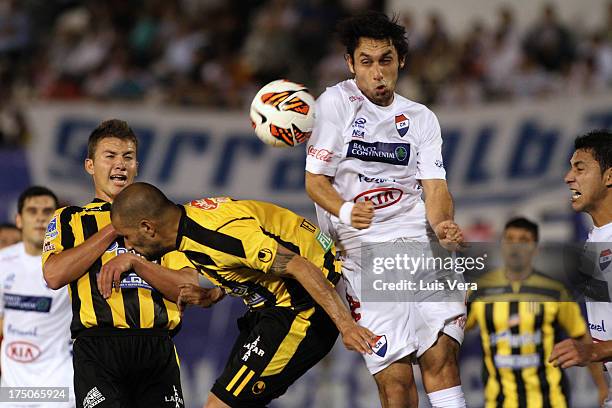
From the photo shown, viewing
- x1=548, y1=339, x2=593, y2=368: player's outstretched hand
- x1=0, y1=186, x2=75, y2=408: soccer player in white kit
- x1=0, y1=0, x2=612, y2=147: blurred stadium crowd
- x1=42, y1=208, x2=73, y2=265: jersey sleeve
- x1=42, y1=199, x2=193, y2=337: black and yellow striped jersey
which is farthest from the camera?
x1=0, y1=0, x2=612, y2=147: blurred stadium crowd

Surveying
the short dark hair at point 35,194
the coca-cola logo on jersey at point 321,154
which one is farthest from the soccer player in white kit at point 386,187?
the short dark hair at point 35,194

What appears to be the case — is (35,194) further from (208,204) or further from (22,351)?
(208,204)

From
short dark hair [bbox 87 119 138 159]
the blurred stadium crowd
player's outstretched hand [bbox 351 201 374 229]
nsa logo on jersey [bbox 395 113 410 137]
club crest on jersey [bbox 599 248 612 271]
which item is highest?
the blurred stadium crowd

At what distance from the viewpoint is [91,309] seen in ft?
23.4

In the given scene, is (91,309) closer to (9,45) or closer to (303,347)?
(303,347)

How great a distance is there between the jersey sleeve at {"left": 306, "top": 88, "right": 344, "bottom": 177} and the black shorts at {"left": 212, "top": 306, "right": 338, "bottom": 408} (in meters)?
1.02

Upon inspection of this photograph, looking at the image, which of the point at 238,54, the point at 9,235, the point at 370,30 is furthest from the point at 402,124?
the point at 238,54

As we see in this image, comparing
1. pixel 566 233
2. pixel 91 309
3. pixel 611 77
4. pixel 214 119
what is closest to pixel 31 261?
pixel 91 309

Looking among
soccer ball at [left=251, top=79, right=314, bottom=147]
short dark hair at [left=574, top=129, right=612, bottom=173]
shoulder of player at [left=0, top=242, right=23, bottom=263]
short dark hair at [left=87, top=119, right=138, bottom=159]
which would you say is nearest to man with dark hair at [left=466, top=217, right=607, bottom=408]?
short dark hair at [left=574, top=129, right=612, bottom=173]

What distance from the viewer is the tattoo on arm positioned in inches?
263

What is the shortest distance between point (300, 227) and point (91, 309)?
5.04 feet

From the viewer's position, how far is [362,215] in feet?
22.6

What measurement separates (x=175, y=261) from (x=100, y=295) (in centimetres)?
67

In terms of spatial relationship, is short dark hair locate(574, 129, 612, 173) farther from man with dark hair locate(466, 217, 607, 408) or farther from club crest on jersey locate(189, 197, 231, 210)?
club crest on jersey locate(189, 197, 231, 210)
